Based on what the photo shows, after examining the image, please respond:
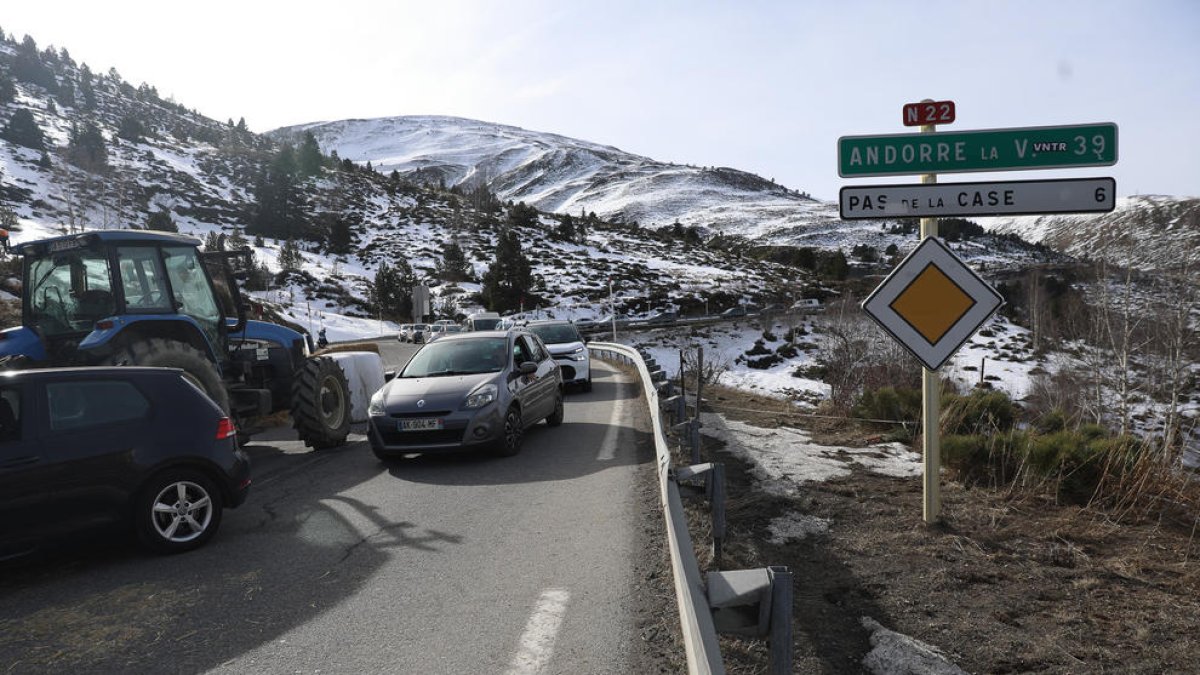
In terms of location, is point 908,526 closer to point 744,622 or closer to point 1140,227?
point 744,622

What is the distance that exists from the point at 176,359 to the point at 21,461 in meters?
3.19

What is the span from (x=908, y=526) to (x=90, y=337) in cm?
778

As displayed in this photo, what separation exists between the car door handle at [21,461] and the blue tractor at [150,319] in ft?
6.85

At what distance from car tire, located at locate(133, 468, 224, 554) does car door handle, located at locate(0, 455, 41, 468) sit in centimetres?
68

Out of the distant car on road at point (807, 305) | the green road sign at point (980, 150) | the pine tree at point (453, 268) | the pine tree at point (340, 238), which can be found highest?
the pine tree at point (340, 238)

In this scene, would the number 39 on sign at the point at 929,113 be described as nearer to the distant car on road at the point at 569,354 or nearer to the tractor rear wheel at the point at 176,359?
the tractor rear wheel at the point at 176,359

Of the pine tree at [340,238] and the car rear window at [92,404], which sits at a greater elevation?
the pine tree at [340,238]

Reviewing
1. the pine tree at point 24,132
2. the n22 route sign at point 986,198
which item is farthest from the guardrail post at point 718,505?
the pine tree at point 24,132

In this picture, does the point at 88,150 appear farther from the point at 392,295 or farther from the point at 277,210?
the point at 392,295

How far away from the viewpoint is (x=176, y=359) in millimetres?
7738

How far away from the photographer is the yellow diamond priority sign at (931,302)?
553 centimetres

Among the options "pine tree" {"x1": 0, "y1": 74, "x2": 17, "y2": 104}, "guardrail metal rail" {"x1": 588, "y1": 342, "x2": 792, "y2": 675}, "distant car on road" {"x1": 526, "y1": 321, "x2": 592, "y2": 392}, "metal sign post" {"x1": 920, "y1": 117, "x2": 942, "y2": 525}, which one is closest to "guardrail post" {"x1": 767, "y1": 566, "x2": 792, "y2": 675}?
"guardrail metal rail" {"x1": 588, "y1": 342, "x2": 792, "y2": 675}

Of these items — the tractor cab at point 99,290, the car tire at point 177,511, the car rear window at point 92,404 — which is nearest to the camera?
the car rear window at point 92,404

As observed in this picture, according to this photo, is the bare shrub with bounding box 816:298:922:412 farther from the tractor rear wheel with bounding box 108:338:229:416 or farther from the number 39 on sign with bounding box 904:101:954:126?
the tractor rear wheel with bounding box 108:338:229:416
